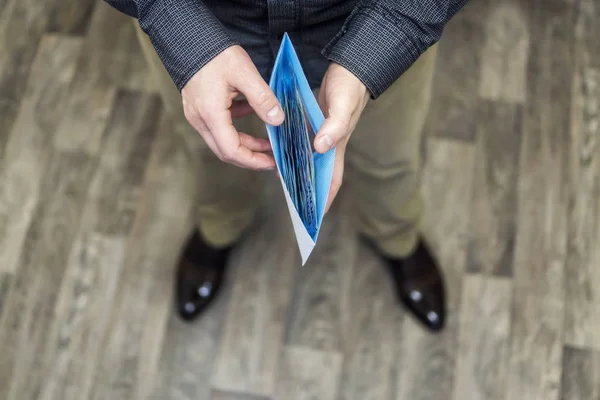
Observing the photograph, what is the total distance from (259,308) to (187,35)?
2.42ft

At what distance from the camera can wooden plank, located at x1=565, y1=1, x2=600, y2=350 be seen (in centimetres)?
124

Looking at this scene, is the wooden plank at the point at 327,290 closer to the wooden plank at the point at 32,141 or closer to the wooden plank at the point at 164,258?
the wooden plank at the point at 164,258

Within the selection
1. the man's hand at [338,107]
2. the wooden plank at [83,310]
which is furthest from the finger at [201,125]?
the wooden plank at [83,310]

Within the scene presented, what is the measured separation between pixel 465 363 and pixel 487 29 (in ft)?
2.85

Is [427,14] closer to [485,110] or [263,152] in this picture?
[263,152]

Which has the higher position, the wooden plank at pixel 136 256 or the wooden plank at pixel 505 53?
the wooden plank at pixel 505 53

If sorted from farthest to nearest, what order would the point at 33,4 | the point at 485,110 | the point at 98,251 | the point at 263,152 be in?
the point at 33,4, the point at 485,110, the point at 98,251, the point at 263,152

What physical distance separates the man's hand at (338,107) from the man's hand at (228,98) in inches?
2.4

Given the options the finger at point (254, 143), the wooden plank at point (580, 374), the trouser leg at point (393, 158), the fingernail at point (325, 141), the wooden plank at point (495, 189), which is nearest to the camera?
the fingernail at point (325, 141)

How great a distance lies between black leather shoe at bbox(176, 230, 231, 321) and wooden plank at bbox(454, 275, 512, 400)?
1.80ft

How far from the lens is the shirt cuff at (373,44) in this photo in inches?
26.6

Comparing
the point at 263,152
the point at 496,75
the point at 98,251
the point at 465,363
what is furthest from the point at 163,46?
the point at 496,75

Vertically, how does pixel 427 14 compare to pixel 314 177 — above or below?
above

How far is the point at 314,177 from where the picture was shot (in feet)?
2.14
